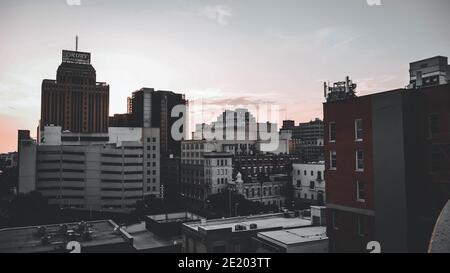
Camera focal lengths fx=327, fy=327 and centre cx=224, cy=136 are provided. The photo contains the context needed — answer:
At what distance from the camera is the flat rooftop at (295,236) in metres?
21.4

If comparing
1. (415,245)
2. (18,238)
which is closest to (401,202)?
(415,245)

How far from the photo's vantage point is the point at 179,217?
49.3 m

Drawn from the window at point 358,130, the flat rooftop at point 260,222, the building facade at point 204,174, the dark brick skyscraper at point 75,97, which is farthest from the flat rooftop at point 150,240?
the dark brick skyscraper at point 75,97

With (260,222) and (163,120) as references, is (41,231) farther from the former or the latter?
(163,120)

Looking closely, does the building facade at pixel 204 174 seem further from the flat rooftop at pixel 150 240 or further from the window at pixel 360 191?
the window at pixel 360 191

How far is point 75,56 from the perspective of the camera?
120 metres

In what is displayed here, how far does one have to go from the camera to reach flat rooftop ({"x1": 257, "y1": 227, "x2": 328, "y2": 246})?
21375 mm

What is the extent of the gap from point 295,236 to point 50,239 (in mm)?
25860

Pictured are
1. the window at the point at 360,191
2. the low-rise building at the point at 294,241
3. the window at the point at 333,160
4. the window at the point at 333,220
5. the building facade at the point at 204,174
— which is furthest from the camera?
the building facade at the point at 204,174

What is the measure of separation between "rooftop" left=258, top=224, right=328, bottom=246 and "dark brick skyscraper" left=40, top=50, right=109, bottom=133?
116 meters

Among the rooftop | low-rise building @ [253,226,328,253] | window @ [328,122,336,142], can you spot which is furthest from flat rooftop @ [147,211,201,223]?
window @ [328,122,336,142]

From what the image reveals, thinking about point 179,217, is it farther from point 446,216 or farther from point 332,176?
point 446,216

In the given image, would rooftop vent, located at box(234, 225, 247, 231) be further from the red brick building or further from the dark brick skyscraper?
the dark brick skyscraper

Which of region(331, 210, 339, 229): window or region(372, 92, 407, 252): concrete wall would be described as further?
region(331, 210, 339, 229): window
